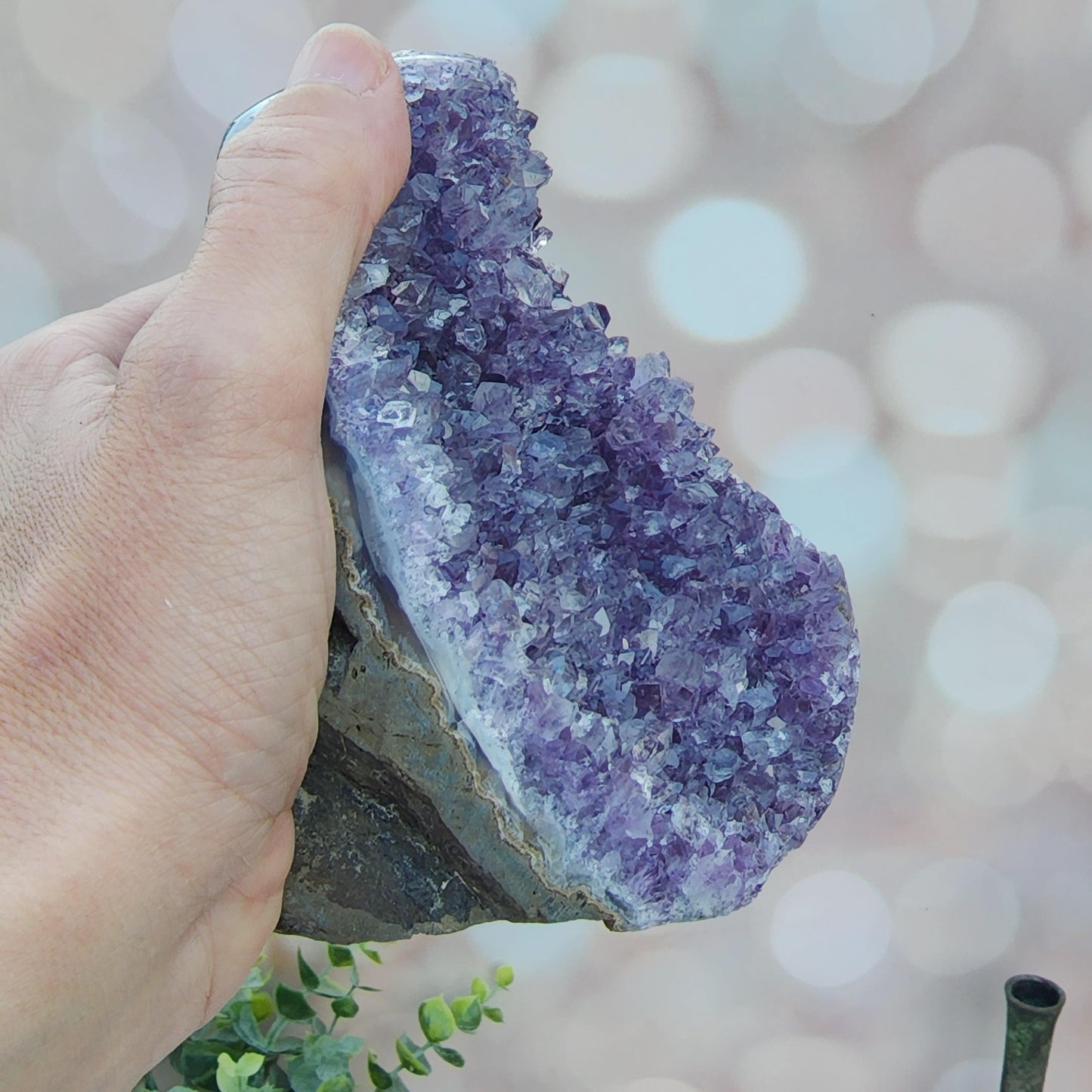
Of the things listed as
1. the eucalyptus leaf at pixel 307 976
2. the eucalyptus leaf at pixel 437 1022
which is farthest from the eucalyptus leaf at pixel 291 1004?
the eucalyptus leaf at pixel 437 1022

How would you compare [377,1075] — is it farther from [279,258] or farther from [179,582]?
[279,258]

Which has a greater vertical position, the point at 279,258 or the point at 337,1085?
the point at 279,258

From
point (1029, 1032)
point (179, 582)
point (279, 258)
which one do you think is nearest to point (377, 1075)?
point (1029, 1032)

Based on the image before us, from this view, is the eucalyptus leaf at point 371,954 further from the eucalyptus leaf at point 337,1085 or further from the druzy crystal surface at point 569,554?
the druzy crystal surface at point 569,554

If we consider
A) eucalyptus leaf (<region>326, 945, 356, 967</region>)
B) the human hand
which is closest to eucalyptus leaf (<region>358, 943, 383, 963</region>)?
eucalyptus leaf (<region>326, 945, 356, 967</region>)

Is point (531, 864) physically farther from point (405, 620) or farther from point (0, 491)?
point (0, 491)

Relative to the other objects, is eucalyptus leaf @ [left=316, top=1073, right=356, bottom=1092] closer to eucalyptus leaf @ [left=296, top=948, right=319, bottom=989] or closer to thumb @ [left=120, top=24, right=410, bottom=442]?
eucalyptus leaf @ [left=296, top=948, right=319, bottom=989]
